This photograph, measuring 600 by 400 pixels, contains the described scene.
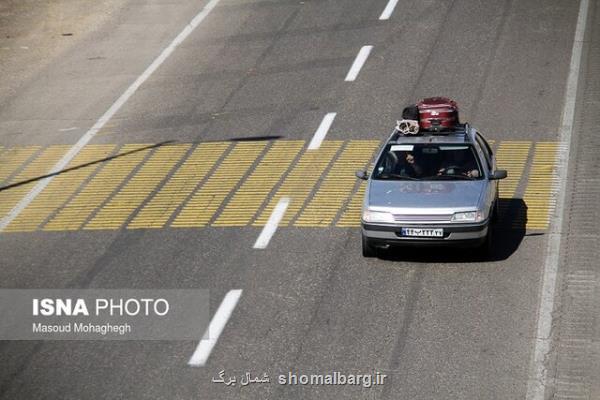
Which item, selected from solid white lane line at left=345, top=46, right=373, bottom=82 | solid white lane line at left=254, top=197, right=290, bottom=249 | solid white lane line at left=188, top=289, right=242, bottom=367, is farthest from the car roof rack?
solid white lane line at left=345, top=46, right=373, bottom=82

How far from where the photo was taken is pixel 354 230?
1861 cm

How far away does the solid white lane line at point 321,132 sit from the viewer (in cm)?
2305

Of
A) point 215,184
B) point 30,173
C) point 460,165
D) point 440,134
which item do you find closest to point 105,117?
point 30,173

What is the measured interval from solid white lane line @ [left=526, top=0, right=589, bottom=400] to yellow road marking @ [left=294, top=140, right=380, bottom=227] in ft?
11.2

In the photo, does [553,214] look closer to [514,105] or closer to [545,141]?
[545,141]

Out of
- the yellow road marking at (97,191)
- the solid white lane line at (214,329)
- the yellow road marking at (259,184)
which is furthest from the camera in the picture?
the yellow road marking at (97,191)

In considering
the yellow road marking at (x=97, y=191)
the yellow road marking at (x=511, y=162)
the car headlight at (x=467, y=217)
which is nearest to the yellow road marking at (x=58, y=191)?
the yellow road marking at (x=97, y=191)

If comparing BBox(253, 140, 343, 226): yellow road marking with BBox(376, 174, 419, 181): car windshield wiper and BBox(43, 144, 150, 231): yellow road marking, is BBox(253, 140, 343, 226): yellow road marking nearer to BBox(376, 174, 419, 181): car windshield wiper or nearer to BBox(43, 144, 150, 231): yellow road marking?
BBox(376, 174, 419, 181): car windshield wiper

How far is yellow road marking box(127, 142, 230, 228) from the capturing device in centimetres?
1952

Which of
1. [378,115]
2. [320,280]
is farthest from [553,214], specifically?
[378,115]

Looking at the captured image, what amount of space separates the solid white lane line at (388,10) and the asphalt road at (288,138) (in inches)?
11.3

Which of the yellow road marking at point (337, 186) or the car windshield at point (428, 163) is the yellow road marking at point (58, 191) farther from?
the car windshield at point (428, 163)

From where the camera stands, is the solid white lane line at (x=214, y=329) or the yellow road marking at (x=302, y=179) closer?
the solid white lane line at (x=214, y=329)

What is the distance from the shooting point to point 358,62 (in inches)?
1089
